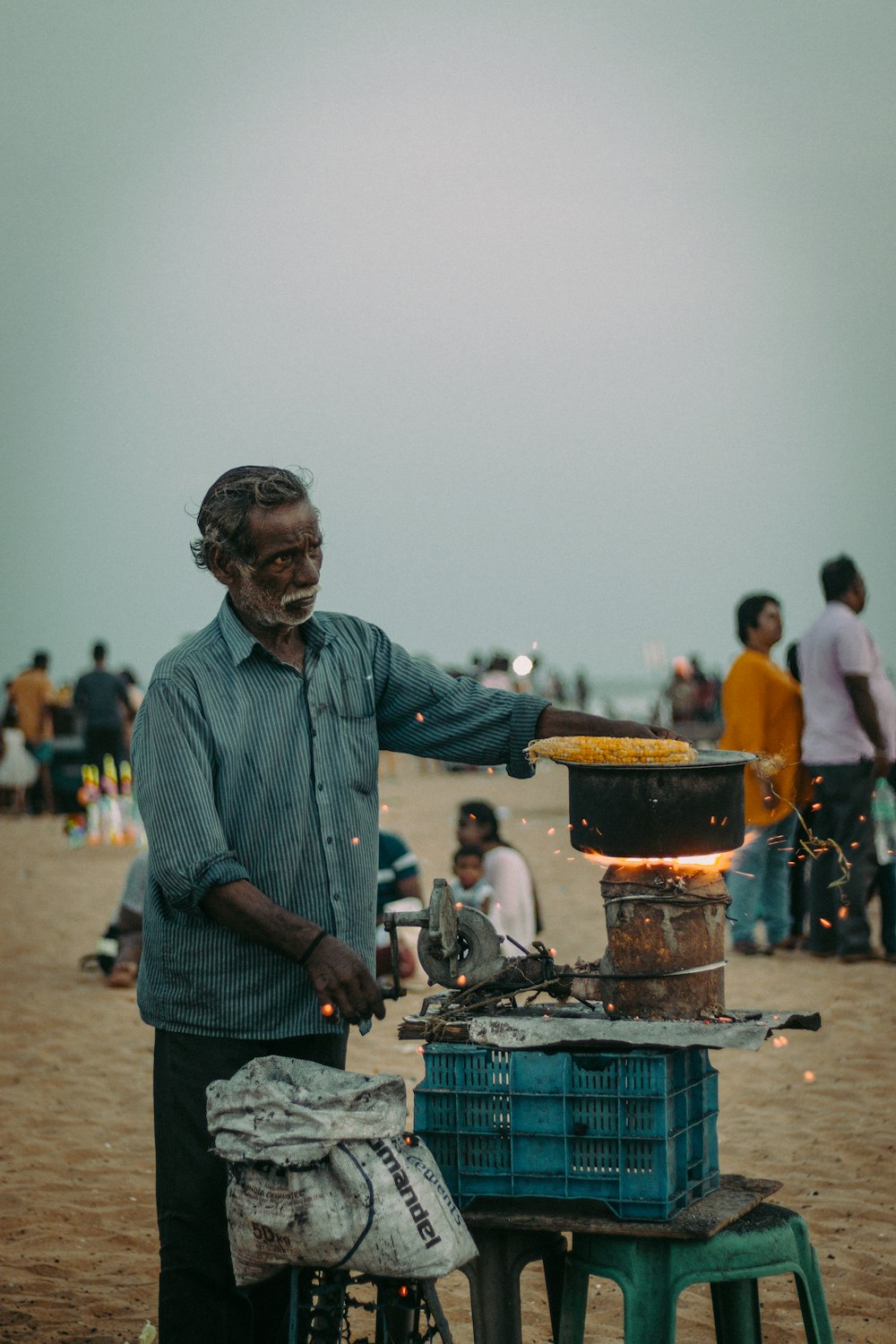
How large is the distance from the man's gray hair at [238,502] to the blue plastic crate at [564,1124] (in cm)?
117

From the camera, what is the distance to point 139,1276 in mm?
5094

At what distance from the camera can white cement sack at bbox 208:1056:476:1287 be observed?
2.91 meters

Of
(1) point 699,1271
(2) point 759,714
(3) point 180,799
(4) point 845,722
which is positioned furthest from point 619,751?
(2) point 759,714

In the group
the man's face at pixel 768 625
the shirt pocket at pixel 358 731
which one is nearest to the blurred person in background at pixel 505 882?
the man's face at pixel 768 625

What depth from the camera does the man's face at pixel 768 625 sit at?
376 inches

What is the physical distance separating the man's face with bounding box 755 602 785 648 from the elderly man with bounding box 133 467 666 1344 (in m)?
6.45

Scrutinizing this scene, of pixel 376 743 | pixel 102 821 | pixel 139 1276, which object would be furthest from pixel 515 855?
pixel 102 821

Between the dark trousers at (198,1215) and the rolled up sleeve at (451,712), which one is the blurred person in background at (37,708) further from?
the dark trousers at (198,1215)

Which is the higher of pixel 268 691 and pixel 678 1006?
pixel 268 691

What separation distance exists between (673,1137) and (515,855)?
16.1ft

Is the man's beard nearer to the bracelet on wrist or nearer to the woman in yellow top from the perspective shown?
the bracelet on wrist

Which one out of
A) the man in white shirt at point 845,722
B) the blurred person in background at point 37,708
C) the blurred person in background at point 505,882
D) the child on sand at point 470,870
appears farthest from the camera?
the blurred person in background at point 37,708

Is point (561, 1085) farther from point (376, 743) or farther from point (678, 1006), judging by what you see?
point (376, 743)

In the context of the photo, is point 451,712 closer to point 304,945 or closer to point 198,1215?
point 304,945
